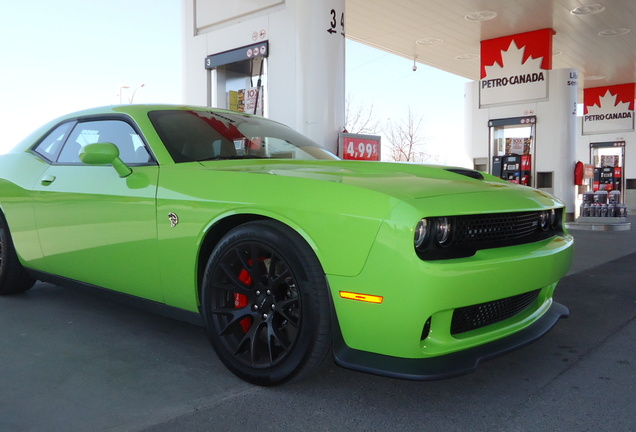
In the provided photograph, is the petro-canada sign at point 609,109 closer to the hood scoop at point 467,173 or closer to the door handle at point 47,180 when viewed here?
the hood scoop at point 467,173

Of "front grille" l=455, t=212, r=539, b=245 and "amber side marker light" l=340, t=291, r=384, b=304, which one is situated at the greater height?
"front grille" l=455, t=212, r=539, b=245

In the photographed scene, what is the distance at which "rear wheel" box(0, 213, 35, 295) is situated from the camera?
3844 millimetres

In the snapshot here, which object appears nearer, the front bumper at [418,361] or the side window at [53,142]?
the front bumper at [418,361]

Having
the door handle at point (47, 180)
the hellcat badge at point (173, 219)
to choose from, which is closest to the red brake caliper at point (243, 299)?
the hellcat badge at point (173, 219)

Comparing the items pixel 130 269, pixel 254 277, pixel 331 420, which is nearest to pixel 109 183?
pixel 130 269

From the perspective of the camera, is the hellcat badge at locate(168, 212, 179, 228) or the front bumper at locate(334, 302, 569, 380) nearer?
the front bumper at locate(334, 302, 569, 380)

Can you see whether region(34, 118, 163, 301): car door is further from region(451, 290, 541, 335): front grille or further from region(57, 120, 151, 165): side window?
region(451, 290, 541, 335): front grille

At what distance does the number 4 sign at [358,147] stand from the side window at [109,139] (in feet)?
10.5

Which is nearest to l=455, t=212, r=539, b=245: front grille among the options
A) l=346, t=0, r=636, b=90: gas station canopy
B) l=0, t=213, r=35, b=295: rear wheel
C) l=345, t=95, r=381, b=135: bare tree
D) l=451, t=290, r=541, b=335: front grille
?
l=451, t=290, r=541, b=335: front grille

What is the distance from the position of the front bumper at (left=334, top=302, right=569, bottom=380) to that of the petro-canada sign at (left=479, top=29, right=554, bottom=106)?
11.5 meters

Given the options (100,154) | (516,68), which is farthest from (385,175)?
(516,68)

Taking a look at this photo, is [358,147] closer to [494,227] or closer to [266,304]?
[494,227]

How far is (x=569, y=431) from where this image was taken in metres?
1.96

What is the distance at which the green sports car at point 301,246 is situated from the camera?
2.01 meters
